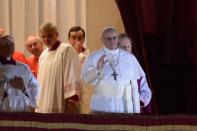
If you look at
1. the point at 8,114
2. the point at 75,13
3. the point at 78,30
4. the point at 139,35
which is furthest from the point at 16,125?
the point at 75,13

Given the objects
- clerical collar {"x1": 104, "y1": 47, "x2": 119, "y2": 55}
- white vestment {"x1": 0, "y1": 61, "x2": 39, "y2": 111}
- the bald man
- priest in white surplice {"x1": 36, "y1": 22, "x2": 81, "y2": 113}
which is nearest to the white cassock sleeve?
white vestment {"x1": 0, "y1": 61, "x2": 39, "y2": 111}

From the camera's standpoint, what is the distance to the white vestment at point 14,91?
389cm

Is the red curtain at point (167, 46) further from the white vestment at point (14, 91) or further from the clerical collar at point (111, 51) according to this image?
the white vestment at point (14, 91)

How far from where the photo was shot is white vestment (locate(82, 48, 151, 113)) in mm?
4121

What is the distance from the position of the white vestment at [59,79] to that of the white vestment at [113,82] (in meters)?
0.67

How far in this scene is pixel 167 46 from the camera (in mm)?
5473

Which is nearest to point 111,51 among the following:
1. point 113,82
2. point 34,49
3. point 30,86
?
point 113,82

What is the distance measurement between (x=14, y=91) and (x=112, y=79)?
0.70 meters

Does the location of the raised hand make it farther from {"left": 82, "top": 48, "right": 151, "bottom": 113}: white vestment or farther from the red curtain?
the red curtain

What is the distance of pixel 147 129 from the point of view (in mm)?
3342

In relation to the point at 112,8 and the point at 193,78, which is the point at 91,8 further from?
the point at 193,78

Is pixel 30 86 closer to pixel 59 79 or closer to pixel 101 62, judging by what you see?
pixel 101 62

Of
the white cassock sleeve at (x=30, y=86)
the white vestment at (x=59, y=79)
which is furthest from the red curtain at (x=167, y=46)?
the white cassock sleeve at (x=30, y=86)

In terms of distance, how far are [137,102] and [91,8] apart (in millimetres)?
1863
